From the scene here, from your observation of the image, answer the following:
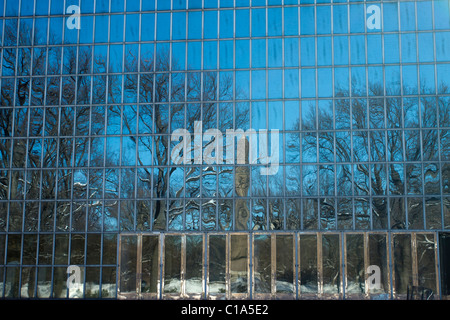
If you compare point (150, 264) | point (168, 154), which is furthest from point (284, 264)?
point (168, 154)

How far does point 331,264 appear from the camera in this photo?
90.4 ft

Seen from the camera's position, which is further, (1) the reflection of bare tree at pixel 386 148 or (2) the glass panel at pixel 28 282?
(2) the glass panel at pixel 28 282

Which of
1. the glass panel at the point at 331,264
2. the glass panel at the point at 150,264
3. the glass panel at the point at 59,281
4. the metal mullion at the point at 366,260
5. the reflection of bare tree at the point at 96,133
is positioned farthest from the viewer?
the reflection of bare tree at the point at 96,133

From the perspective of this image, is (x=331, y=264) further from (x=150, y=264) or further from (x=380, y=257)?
(x=150, y=264)

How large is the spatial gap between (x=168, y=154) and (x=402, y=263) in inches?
466

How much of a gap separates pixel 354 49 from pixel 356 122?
11.6ft

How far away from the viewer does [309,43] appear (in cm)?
2919

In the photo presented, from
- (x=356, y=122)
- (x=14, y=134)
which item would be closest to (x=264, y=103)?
(x=356, y=122)

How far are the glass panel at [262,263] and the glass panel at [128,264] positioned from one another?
563 centimetres

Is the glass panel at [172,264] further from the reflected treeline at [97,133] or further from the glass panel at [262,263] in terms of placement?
the glass panel at [262,263]

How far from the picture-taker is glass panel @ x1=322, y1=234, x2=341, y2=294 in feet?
89.8

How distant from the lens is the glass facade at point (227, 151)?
1093 inches

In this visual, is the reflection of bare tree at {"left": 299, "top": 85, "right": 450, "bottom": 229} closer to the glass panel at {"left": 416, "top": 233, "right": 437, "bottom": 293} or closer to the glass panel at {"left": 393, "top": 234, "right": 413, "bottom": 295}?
the glass panel at {"left": 393, "top": 234, "right": 413, "bottom": 295}

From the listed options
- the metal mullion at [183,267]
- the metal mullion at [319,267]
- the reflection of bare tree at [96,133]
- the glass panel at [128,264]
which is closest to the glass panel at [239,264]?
the reflection of bare tree at [96,133]
